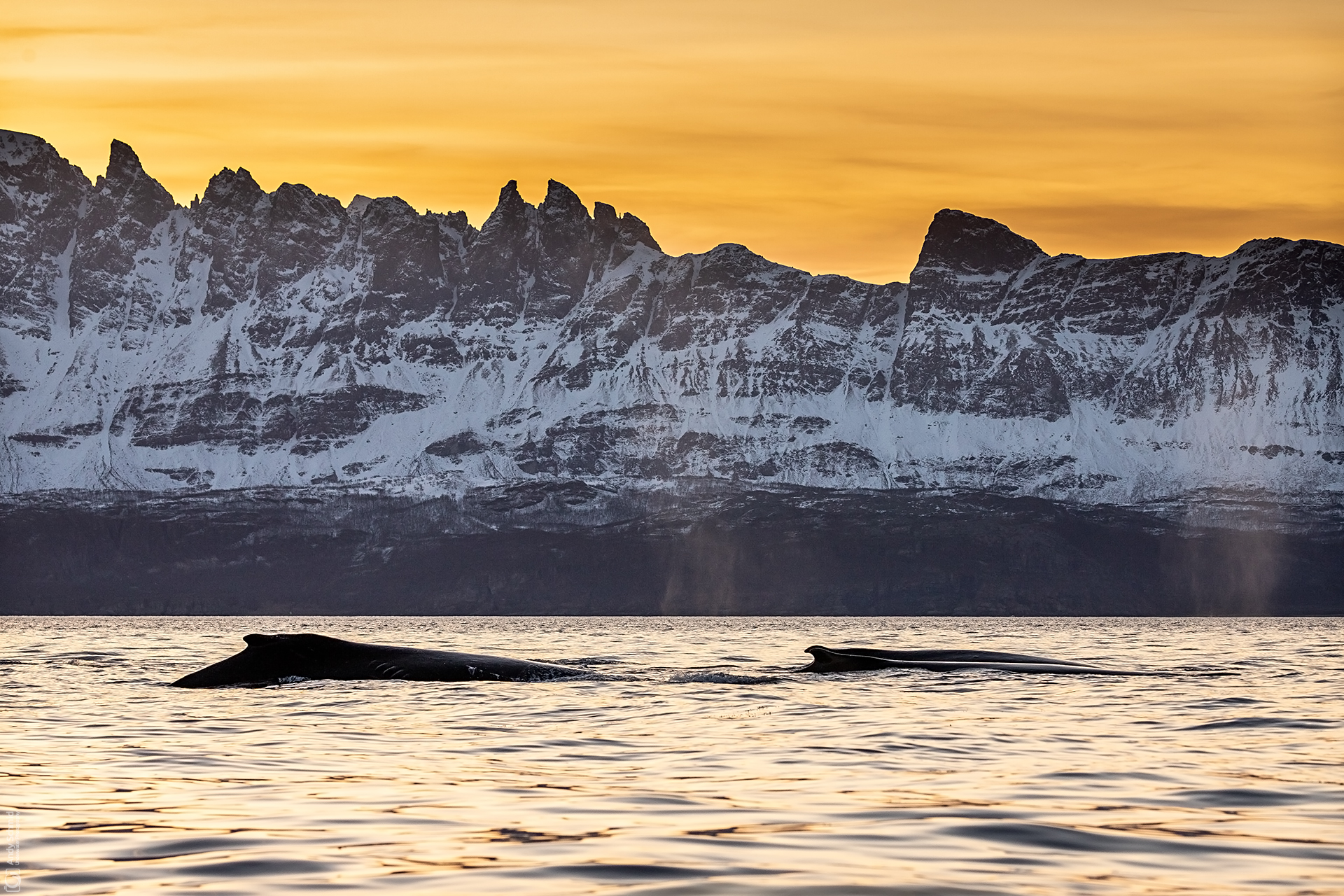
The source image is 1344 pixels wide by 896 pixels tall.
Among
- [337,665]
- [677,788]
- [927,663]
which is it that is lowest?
[927,663]

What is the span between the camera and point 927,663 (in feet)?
151

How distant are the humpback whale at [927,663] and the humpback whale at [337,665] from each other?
8.00m

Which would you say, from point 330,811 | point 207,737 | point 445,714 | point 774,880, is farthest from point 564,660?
point 774,880

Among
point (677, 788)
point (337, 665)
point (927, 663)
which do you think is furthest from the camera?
point (927, 663)

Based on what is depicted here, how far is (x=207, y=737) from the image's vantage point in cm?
2769

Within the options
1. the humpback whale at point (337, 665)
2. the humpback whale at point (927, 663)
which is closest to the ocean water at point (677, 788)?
the humpback whale at point (337, 665)

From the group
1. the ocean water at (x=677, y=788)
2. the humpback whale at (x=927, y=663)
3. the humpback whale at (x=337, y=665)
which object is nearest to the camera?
the ocean water at (x=677, y=788)

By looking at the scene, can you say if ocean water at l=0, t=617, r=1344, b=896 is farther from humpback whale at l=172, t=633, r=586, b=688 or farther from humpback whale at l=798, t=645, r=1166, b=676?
humpback whale at l=798, t=645, r=1166, b=676

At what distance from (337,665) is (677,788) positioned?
17.9 meters

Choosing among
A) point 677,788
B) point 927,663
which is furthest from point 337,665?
point 677,788

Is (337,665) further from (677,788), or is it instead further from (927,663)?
(677,788)

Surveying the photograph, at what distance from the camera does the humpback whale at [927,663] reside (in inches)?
1802

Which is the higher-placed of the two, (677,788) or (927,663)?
(677,788)

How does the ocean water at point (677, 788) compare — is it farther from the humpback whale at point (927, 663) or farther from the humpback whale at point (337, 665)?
the humpback whale at point (927, 663)
